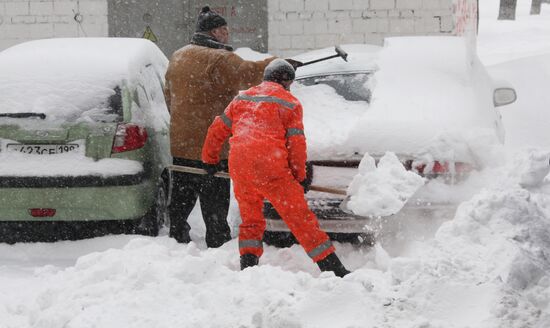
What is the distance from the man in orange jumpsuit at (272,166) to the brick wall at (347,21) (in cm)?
758

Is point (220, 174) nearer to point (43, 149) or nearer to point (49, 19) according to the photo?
point (43, 149)

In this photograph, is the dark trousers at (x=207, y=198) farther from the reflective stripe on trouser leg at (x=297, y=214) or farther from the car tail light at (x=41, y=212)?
the reflective stripe on trouser leg at (x=297, y=214)

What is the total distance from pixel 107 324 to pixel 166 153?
286 cm

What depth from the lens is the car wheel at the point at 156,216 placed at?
21.0 feet

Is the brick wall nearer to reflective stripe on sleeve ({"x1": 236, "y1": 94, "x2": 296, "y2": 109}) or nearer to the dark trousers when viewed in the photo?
the dark trousers

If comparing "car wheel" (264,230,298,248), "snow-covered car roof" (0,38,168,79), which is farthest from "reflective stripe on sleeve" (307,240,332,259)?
"snow-covered car roof" (0,38,168,79)

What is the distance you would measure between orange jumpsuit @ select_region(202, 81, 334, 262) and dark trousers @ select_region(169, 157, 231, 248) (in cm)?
81

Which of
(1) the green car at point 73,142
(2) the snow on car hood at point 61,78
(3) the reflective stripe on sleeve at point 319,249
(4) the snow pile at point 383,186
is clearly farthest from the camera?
(2) the snow on car hood at point 61,78

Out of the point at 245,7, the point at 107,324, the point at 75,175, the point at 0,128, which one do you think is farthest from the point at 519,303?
the point at 245,7

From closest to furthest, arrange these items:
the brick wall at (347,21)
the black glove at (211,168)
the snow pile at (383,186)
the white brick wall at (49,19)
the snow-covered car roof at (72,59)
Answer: the snow pile at (383,186), the black glove at (211,168), the snow-covered car roof at (72,59), the brick wall at (347,21), the white brick wall at (49,19)

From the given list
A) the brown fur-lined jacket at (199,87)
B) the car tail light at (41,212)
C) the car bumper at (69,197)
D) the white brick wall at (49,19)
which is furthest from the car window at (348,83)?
the white brick wall at (49,19)

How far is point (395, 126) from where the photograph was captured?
511 centimetres

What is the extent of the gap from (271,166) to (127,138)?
60.0 inches

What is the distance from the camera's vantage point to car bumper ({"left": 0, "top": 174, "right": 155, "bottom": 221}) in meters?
5.80
